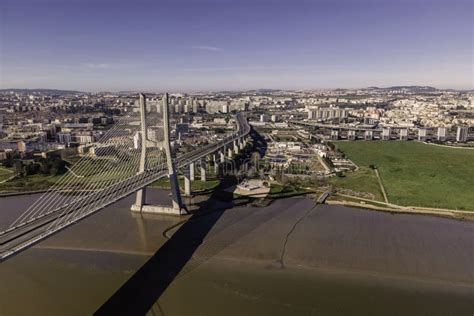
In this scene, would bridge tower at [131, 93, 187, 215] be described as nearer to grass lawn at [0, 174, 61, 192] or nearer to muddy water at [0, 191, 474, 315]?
muddy water at [0, 191, 474, 315]

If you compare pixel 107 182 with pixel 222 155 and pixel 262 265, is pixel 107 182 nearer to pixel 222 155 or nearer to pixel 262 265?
pixel 222 155

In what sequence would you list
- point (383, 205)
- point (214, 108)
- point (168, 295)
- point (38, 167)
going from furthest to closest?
point (214, 108) → point (38, 167) → point (383, 205) → point (168, 295)

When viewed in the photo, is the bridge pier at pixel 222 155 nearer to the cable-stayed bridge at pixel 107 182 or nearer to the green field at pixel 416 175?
the cable-stayed bridge at pixel 107 182

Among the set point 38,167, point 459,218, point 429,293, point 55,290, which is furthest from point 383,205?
point 38,167

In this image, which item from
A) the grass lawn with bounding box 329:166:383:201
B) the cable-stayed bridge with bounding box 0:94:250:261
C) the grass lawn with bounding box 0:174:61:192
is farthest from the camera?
the grass lawn with bounding box 0:174:61:192

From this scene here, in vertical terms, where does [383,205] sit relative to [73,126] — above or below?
below

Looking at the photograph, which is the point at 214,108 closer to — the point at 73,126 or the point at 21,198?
the point at 73,126

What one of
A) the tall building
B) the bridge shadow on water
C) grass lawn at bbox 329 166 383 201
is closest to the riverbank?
grass lawn at bbox 329 166 383 201
